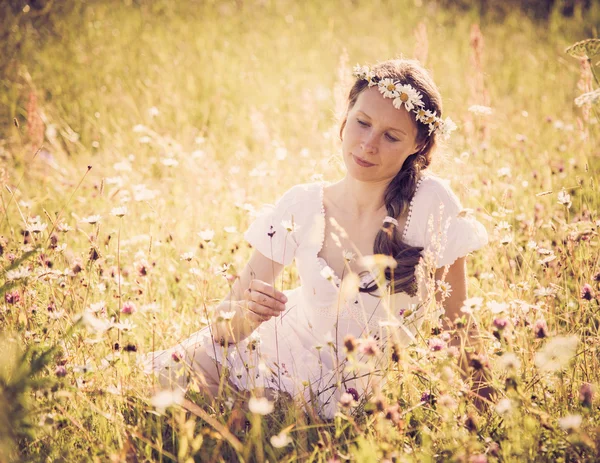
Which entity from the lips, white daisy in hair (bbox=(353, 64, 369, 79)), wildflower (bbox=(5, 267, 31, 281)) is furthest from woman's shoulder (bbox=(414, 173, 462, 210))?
wildflower (bbox=(5, 267, 31, 281))

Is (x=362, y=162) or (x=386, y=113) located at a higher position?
(x=386, y=113)

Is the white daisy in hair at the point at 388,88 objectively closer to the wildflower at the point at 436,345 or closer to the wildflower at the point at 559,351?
the wildflower at the point at 436,345

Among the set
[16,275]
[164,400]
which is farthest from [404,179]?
[16,275]

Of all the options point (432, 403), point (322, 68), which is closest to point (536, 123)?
point (322, 68)

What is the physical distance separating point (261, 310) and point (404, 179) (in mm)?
829

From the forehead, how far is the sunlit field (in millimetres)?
366

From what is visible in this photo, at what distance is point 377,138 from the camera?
1.98 metres

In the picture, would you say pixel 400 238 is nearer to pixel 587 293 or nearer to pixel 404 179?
pixel 404 179

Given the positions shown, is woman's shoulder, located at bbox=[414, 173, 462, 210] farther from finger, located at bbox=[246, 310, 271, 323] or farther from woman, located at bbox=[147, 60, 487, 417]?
finger, located at bbox=[246, 310, 271, 323]

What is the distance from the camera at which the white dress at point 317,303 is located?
6.59 feet

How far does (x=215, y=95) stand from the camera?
4977 millimetres

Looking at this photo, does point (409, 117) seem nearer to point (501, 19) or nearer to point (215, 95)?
point (215, 95)

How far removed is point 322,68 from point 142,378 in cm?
454

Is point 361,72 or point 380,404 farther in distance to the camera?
point 361,72
